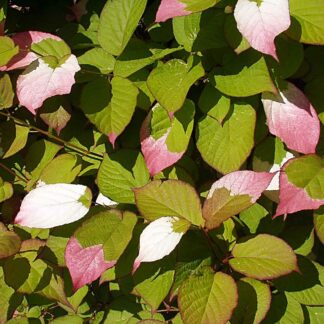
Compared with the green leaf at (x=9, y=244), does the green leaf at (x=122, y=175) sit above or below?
above

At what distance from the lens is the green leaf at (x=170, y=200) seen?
43.3 inches

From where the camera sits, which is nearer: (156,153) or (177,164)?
(156,153)

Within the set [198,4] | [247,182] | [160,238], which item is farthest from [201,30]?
[160,238]

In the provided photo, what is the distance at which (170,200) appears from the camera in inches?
43.8

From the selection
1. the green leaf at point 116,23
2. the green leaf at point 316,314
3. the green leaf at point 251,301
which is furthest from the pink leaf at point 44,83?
the green leaf at point 316,314

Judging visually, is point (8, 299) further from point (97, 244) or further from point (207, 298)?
point (207, 298)

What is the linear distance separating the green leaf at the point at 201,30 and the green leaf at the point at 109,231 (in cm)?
39

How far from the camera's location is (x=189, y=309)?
3.47ft

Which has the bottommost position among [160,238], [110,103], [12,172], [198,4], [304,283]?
[304,283]

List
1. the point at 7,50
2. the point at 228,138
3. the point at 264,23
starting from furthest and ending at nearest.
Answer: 1. the point at 7,50
2. the point at 228,138
3. the point at 264,23

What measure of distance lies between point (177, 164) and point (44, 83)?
14.0 inches

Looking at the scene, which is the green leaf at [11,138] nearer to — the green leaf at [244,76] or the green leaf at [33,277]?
the green leaf at [33,277]

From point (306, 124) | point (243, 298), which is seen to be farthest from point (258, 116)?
point (243, 298)

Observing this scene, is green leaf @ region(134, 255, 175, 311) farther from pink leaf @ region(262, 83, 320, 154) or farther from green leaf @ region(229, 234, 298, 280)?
pink leaf @ region(262, 83, 320, 154)
